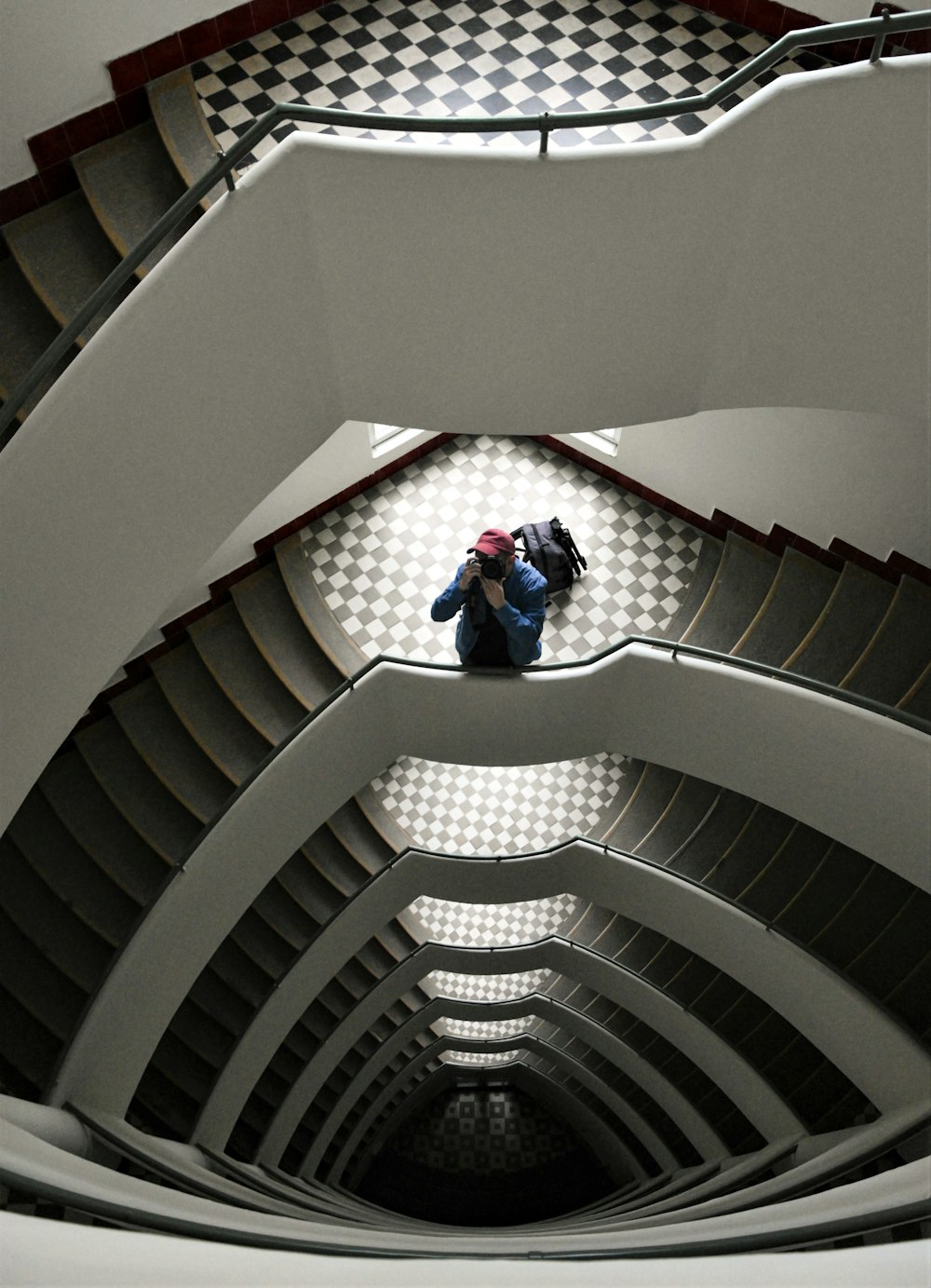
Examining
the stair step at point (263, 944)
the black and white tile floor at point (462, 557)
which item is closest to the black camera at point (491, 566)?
the black and white tile floor at point (462, 557)

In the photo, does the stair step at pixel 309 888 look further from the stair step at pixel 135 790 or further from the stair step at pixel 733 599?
the stair step at pixel 733 599

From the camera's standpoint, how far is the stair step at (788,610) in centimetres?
813

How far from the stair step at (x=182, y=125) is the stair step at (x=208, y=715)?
4123mm

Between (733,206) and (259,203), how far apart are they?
2.39m

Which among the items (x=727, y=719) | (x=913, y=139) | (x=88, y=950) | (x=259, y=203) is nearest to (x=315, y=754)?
(x=88, y=950)

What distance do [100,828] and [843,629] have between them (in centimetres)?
638

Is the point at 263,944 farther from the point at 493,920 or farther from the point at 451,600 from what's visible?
the point at 451,600

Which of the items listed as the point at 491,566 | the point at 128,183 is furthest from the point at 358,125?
the point at 491,566

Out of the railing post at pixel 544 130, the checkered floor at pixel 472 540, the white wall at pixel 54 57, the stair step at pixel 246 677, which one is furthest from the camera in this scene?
the checkered floor at pixel 472 540

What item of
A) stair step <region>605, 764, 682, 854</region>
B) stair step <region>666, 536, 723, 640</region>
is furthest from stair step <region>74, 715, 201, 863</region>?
stair step <region>666, 536, 723, 640</region>

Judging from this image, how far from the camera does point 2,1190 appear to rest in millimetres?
4641

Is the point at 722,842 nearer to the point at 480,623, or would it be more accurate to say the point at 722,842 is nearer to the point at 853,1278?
the point at 480,623

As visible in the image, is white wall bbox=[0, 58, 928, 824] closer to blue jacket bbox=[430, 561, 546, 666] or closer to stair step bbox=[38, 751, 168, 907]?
blue jacket bbox=[430, 561, 546, 666]

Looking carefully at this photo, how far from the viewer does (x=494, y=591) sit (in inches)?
256
